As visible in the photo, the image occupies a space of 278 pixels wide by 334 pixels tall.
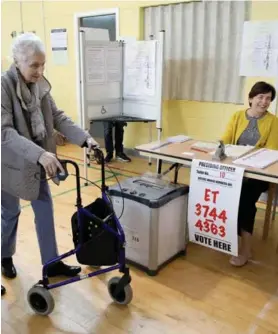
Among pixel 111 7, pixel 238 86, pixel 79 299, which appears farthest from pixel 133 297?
pixel 111 7

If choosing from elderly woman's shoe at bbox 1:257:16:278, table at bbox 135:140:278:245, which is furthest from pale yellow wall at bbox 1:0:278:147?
elderly woman's shoe at bbox 1:257:16:278

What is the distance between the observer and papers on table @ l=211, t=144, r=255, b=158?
2346 mm

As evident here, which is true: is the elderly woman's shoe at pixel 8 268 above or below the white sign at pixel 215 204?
below

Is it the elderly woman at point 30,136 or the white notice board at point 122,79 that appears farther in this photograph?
the white notice board at point 122,79

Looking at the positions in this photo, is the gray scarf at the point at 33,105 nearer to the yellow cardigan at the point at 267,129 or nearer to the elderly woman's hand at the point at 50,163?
the elderly woman's hand at the point at 50,163

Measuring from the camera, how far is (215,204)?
7.23ft

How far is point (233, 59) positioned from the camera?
383cm

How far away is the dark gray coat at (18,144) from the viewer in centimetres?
171

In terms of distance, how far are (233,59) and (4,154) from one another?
2729mm

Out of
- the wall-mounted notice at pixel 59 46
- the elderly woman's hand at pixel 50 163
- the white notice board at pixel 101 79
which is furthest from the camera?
the wall-mounted notice at pixel 59 46

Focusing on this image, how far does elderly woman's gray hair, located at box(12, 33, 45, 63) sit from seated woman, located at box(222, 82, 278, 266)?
1.45 meters

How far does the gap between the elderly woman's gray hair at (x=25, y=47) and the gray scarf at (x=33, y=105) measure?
0.26 feet

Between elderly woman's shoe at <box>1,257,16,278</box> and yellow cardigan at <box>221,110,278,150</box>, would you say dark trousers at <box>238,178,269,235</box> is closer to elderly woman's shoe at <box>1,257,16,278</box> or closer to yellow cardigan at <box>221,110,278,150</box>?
yellow cardigan at <box>221,110,278,150</box>

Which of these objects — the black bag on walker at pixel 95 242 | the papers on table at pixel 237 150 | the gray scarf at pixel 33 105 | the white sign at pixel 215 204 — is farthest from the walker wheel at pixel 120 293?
the papers on table at pixel 237 150
